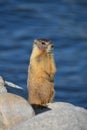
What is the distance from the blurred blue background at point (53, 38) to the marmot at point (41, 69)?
5.21ft

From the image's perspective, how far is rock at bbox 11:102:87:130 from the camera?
8797 millimetres

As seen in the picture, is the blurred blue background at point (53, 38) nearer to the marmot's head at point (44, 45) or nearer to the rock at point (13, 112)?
the marmot's head at point (44, 45)

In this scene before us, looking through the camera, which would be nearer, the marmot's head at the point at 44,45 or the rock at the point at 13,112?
the rock at the point at 13,112

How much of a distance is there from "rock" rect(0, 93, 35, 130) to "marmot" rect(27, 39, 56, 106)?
1026mm

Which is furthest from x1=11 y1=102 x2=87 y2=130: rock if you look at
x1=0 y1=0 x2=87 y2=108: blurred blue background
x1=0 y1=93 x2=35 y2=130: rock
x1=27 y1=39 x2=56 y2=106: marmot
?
x1=0 y1=0 x2=87 y2=108: blurred blue background

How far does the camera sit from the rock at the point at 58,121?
8797 millimetres

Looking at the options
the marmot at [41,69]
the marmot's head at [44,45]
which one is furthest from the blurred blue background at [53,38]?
the marmot's head at [44,45]

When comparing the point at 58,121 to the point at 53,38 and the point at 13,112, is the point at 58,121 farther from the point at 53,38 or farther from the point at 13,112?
the point at 53,38

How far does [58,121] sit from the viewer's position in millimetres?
8914

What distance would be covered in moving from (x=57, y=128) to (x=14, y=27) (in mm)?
7674

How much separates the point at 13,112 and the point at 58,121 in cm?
46

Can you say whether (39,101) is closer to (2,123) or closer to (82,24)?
(2,123)

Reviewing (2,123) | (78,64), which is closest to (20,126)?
(2,123)

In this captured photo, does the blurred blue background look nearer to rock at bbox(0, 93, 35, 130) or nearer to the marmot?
the marmot
